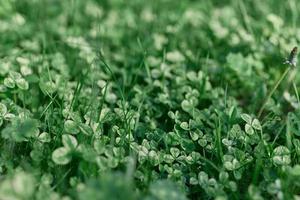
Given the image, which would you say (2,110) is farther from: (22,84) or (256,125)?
(256,125)

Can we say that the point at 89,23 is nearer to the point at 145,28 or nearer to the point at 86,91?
the point at 145,28

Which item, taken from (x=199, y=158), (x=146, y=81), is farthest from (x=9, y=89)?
(x=199, y=158)

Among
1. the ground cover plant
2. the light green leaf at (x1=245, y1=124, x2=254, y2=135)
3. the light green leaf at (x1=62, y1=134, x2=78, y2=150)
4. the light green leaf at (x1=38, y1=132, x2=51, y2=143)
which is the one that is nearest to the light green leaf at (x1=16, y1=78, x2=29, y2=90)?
the ground cover plant

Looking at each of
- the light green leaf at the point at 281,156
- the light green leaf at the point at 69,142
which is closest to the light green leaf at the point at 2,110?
the light green leaf at the point at 69,142

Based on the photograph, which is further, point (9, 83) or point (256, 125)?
point (9, 83)

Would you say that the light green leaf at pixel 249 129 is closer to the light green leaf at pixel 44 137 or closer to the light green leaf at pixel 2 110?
the light green leaf at pixel 44 137

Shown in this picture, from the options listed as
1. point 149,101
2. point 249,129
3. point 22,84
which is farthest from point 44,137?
point 249,129

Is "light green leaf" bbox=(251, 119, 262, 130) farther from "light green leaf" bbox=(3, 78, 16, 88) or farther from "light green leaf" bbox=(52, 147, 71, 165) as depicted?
"light green leaf" bbox=(3, 78, 16, 88)

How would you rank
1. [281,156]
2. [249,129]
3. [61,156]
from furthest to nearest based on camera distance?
[249,129], [281,156], [61,156]

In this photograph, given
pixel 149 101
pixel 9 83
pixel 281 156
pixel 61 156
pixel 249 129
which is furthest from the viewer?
pixel 149 101
